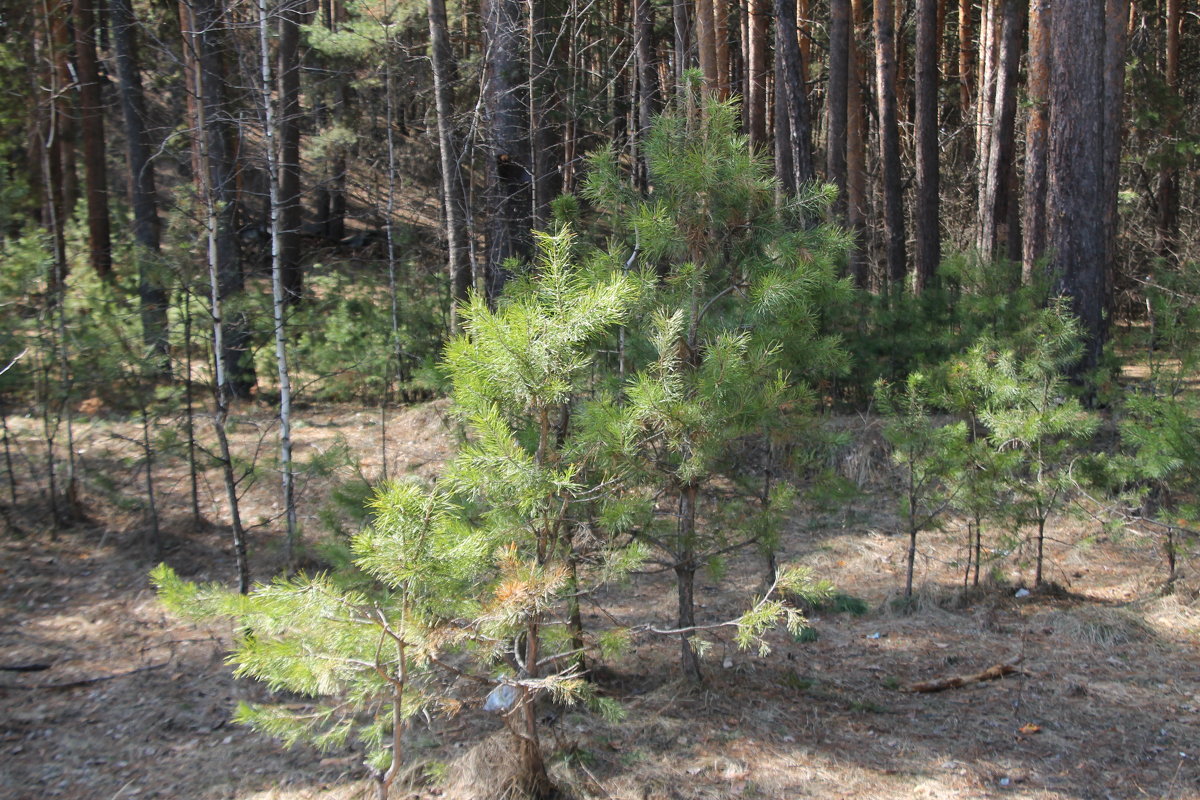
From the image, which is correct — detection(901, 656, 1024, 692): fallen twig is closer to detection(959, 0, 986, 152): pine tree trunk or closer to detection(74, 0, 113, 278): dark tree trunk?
detection(74, 0, 113, 278): dark tree trunk

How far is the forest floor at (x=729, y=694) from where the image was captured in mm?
4656

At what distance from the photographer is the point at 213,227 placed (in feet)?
20.1

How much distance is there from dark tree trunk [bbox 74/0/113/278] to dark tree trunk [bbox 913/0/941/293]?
40.7 ft

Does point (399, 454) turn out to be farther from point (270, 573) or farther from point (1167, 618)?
point (1167, 618)

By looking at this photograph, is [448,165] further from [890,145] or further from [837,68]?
[890,145]

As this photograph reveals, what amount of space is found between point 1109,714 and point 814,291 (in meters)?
3.21

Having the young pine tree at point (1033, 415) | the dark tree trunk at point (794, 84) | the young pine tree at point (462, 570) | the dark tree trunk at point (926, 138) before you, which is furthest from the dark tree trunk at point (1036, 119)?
the young pine tree at point (462, 570)

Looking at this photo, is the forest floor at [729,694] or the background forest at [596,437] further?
the forest floor at [729,694]

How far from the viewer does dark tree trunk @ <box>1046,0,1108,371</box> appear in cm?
1003

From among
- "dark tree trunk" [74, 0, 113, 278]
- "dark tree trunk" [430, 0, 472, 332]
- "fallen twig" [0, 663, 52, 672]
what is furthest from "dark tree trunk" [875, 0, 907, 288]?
"fallen twig" [0, 663, 52, 672]

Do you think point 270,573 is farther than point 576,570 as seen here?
Yes

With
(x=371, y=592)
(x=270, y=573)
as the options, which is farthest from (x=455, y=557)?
(x=270, y=573)

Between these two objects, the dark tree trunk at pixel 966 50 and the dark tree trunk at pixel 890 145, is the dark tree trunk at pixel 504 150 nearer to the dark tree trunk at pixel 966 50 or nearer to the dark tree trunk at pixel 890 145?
the dark tree trunk at pixel 890 145

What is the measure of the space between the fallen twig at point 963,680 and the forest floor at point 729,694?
7 cm
